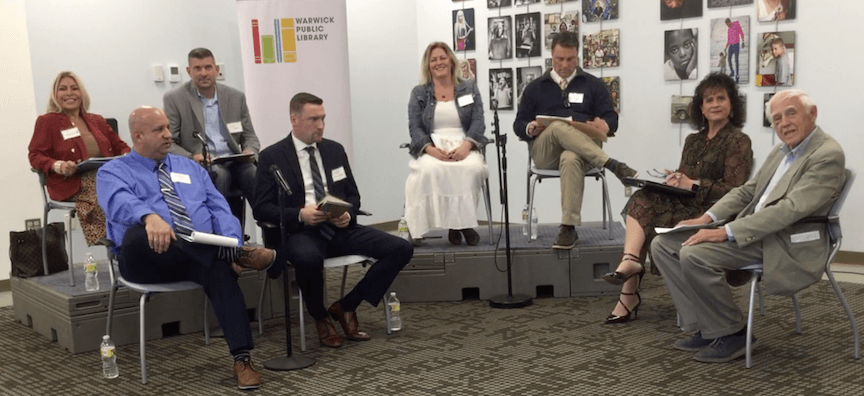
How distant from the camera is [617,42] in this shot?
6.45 metres

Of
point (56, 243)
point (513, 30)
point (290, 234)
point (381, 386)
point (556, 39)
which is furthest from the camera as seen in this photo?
point (513, 30)

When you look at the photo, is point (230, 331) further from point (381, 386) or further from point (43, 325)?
point (43, 325)

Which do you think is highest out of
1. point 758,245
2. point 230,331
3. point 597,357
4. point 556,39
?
point 556,39

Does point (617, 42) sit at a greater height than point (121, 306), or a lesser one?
greater

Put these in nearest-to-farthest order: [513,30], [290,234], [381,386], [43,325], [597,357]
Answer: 1. [381,386]
2. [597,357]
3. [290,234]
4. [43,325]
5. [513,30]

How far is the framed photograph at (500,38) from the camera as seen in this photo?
7.06 metres

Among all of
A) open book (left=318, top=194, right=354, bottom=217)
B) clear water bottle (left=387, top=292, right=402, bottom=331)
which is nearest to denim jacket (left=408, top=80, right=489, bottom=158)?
clear water bottle (left=387, top=292, right=402, bottom=331)

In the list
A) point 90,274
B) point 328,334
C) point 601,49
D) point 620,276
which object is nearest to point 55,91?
point 90,274

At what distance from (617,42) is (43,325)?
444 cm

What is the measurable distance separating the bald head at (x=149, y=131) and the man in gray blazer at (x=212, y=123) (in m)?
0.95

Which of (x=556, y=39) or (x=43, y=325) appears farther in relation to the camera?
(x=556, y=39)

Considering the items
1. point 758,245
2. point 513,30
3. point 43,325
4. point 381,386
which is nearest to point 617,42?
point 513,30

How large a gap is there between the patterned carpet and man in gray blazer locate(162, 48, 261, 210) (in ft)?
3.04

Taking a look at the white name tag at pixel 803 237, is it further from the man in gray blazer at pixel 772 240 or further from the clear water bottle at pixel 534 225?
the clear water bottle at pixel 534 225
